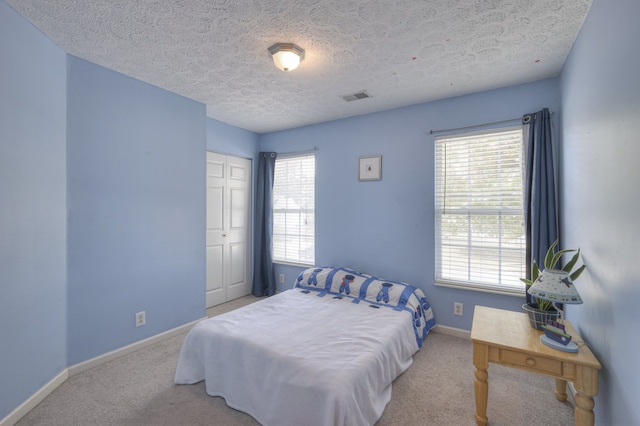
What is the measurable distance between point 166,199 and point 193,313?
133cm

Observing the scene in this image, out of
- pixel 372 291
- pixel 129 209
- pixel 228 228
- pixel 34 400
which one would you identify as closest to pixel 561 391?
pixel 372 291

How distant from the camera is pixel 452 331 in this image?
10.0ft

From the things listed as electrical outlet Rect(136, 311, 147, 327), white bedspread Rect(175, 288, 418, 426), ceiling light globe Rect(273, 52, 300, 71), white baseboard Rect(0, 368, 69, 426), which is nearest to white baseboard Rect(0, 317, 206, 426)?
white baseboard Rect(0, 368, 69, 426)

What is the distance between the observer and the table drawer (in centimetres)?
152

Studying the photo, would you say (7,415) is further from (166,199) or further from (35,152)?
(166,199)

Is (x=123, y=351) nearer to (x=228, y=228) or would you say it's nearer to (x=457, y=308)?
(x=228, y=228)

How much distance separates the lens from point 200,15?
1.82 m

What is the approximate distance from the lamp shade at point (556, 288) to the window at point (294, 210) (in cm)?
278

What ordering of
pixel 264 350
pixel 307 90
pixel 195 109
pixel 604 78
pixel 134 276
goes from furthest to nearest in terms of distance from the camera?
pixel 195 109 < pixel 307 90 < pixel 134 276 < pixel 264 350 < pixel 604 78

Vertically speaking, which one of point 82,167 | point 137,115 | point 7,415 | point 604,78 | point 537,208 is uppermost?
point 137,115

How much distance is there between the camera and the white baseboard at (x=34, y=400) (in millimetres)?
1770

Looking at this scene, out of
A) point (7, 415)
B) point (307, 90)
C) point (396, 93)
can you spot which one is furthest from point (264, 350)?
point (396, 93)

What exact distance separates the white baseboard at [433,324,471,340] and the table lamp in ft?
4.56

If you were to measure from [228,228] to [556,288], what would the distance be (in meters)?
3.70
